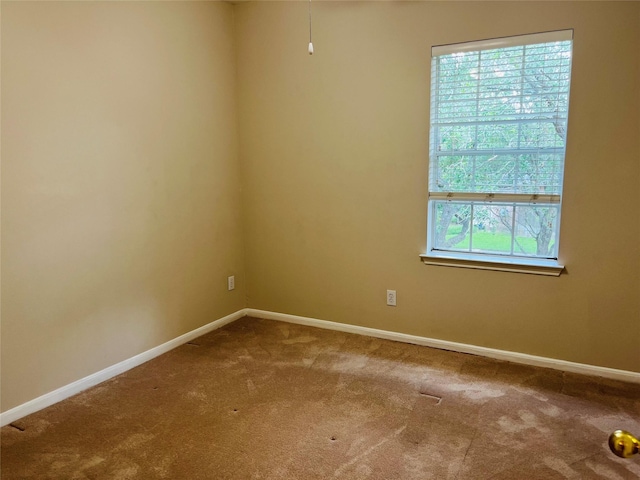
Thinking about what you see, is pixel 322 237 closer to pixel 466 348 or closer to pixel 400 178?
pixel 400 178

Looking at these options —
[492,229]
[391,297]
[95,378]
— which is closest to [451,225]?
[492,229]

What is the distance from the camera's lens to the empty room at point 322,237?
87.4 inches

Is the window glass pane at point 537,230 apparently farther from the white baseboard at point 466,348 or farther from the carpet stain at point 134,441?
the carpet stain at point 134,441

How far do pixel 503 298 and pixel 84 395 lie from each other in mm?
2660

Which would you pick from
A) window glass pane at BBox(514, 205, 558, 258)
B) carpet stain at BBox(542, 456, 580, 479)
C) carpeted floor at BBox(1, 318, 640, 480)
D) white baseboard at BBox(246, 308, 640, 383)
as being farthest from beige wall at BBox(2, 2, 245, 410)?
carpet stain at BBox(542, 456, 580, 479)

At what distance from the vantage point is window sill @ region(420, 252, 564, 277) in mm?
2805

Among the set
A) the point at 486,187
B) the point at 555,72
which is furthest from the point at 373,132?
the point at 555,72

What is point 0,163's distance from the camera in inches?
86.7

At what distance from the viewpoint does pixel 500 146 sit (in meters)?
2.87

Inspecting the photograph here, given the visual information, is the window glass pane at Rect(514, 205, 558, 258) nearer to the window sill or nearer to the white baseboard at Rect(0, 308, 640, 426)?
the window sill

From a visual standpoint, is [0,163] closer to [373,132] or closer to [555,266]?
[373,132]

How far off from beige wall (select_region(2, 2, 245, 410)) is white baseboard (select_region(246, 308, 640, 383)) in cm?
62

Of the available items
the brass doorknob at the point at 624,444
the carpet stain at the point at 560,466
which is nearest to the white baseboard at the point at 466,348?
the carpet stain at the point at 560,466

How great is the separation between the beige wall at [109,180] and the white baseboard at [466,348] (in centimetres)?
62
